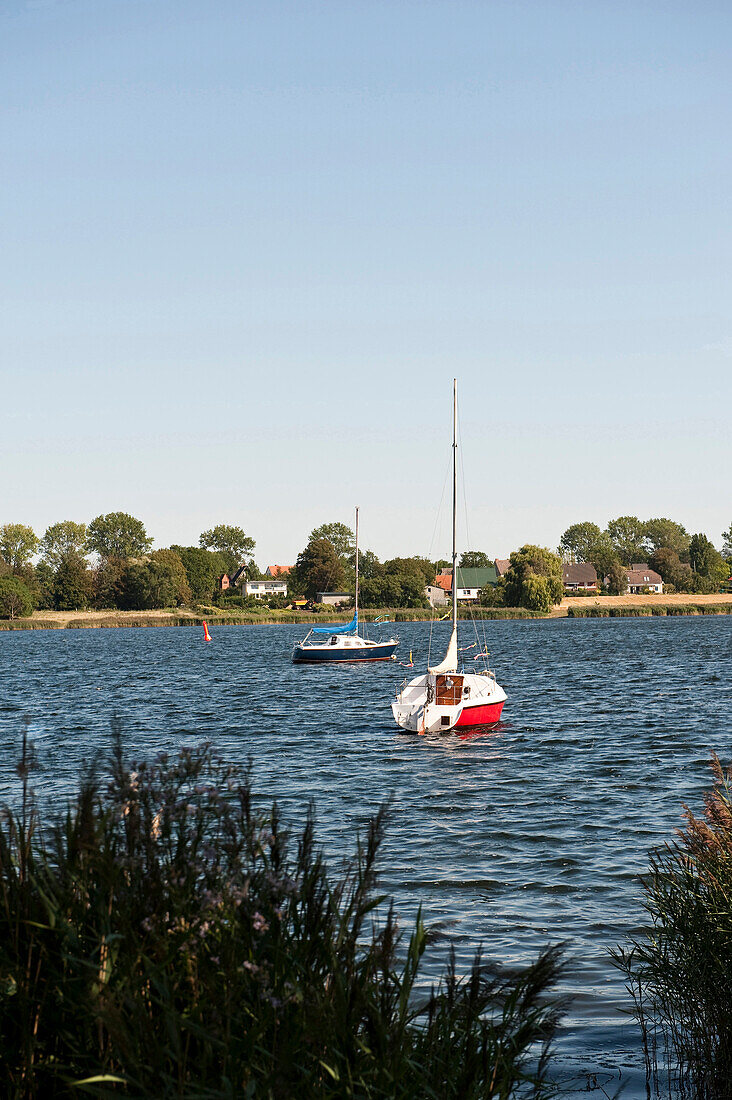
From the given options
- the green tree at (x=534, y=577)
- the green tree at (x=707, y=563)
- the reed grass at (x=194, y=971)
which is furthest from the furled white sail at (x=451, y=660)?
the green tree at (x=707, y=563)

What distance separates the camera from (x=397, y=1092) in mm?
4051

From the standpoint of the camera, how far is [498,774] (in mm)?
25266

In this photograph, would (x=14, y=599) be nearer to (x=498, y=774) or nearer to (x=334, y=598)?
(x=334, y=598)

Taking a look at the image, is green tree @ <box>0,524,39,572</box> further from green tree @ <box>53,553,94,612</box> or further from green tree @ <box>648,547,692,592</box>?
green tree @ <box>648,547,692,592</box>

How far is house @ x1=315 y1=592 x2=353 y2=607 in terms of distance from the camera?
573 ft

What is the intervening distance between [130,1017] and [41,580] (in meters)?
205

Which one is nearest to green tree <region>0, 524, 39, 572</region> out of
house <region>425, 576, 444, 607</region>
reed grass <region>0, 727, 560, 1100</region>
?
house <region>425, 576, 444, 607</region>

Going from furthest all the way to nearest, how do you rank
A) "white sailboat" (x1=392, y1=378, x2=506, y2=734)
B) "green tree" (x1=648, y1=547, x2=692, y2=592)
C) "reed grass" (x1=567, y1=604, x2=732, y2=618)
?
"green tree" (x1=648, y1=547, x2=692, y2=592) < "reed grass" (x1=567, y1=604, x2=732, y2=618) < "white sailboat" (x1=392, y1=378, x2=506, y2=734)

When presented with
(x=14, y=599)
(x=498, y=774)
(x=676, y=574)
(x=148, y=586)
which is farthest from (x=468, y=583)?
(x=498, y=774)

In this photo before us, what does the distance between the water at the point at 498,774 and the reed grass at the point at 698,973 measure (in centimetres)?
35

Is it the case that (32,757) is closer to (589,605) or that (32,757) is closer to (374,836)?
(374,836)

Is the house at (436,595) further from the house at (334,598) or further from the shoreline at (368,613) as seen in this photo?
the house at (334,598)

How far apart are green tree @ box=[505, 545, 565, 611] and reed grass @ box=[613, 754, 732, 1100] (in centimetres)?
14144

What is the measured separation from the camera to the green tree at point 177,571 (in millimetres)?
177188
